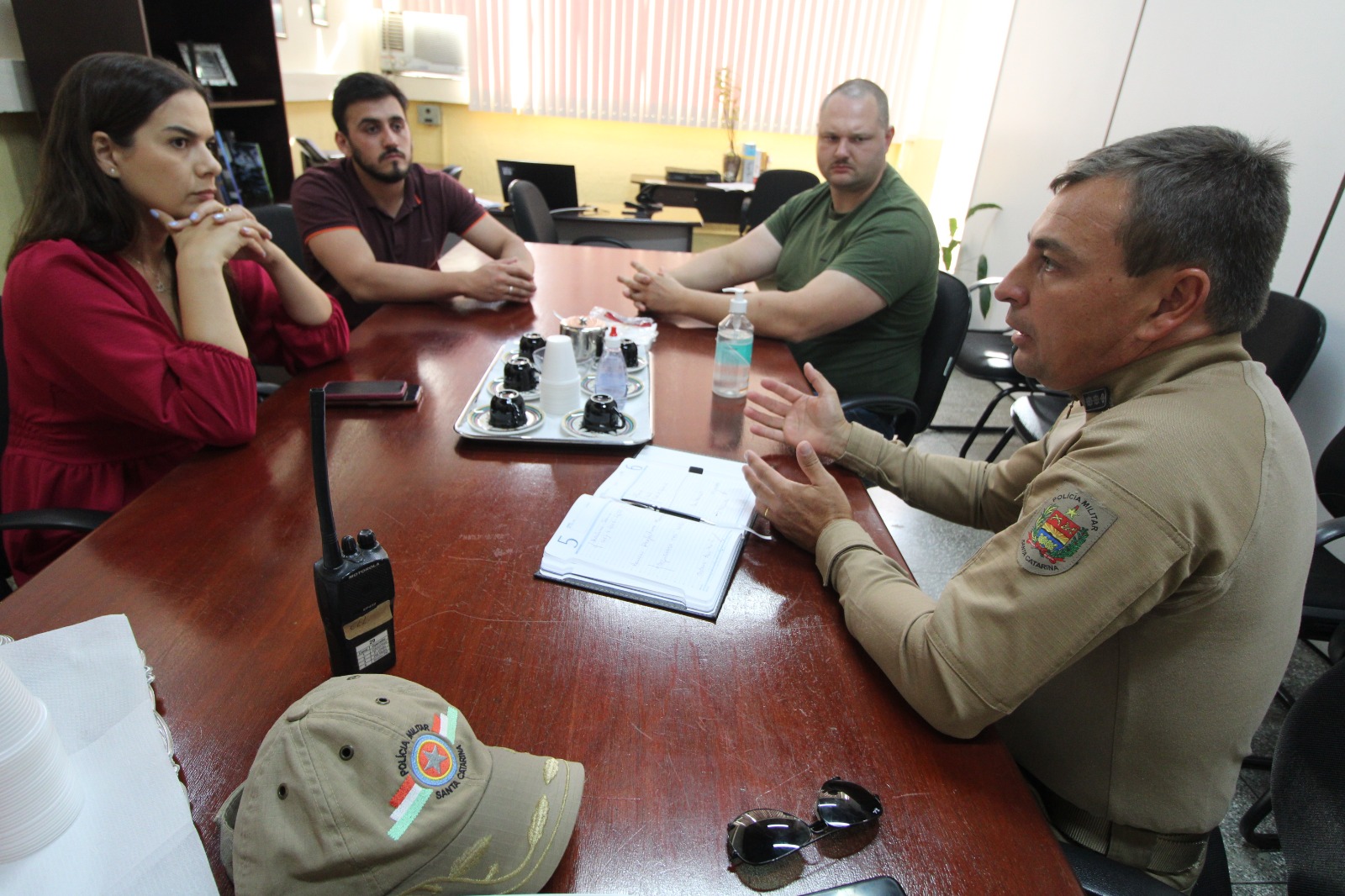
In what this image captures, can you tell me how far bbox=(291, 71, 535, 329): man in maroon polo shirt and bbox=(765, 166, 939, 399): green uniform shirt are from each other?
907 mm

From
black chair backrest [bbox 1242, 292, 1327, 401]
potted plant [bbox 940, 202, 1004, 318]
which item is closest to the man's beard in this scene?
black chair backrest [bbox 1242, 292, 1327, 401]

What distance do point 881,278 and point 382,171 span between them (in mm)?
1572

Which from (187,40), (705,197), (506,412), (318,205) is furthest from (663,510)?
(705,197)

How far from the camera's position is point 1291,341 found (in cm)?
201

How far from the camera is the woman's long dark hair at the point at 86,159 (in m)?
1.25

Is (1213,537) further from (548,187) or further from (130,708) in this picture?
(548,187)

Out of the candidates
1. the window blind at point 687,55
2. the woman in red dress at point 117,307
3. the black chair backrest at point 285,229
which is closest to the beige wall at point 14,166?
the black chair backrest at point 285,229

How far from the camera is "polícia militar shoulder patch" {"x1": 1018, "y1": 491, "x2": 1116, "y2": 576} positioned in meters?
0.73

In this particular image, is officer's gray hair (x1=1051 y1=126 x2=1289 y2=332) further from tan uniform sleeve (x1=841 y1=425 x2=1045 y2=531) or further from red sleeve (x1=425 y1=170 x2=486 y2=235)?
red sleeve (x1=425 y1=170 x2=486 y2=235)

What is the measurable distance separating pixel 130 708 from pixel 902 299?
1.85 meters

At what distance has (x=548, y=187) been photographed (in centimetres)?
446

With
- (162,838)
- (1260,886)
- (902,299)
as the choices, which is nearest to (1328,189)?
(902,299)

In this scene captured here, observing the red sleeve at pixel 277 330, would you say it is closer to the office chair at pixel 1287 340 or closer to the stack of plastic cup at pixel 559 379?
the stack of plastic cup at pixel 559 379

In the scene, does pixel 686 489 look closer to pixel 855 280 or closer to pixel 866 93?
pixel 855 280
